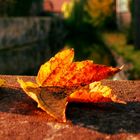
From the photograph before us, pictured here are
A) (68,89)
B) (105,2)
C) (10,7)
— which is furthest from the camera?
(105,2)

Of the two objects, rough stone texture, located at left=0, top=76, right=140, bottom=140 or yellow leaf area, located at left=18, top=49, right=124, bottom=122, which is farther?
yellow leaf area, located at left=18, top=49, right=124, bottom=122

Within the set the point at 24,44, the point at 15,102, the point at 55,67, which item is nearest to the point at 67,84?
the point at 55,67

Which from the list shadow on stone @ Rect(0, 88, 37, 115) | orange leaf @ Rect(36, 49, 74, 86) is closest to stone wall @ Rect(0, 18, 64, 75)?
shadow on stone @ Rect(0, 88, 37, 115)

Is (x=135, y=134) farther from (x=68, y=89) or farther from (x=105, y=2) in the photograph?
(x=105, y=2)

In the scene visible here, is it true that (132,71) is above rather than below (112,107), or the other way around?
below

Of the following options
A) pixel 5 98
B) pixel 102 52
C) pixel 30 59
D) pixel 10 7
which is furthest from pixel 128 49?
pixel 5 98

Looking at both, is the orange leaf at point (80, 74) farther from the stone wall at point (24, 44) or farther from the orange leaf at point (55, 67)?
the stone wall at point (24, 44)

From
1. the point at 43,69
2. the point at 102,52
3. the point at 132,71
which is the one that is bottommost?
the point at 102,52

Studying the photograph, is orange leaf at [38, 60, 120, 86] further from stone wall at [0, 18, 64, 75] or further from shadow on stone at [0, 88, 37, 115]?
stone wall at [0, 18, 64, 75]

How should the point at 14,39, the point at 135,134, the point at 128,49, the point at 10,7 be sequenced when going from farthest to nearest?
the point at 10,7 → the point at 128,49 → the point at 14,39 → the point at 135,134
